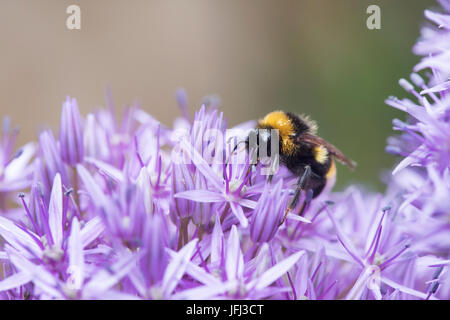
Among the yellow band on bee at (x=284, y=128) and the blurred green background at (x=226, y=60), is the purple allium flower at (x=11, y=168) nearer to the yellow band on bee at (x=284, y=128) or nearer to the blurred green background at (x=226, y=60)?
the blurred green background at (x=226, y=60)

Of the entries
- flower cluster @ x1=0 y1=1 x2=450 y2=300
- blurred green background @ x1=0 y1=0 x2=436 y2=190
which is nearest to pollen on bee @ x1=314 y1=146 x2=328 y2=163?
flower cluster @ x1=0 y1=1 x2=450 y2=300

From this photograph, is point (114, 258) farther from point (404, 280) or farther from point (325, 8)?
point (325, 8)

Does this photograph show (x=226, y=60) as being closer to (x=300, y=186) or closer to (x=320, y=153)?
(x=320, y=153)

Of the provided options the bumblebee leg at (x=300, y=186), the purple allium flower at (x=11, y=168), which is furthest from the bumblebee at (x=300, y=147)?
the purple allium flower at (x=11, y=168)

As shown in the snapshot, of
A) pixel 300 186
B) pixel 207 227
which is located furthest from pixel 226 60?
pixel 207 227

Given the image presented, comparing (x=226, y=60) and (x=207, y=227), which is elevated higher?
(x=226, y=60)

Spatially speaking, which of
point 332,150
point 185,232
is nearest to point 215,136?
point 185,232
